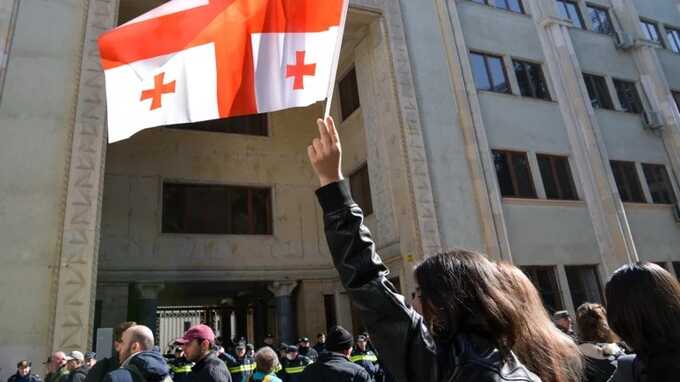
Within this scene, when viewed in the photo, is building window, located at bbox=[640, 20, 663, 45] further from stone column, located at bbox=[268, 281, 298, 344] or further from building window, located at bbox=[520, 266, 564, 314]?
stone column, located at bbox=[268, 281, 298, 344]

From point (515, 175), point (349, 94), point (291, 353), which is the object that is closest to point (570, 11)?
point (515, 175)

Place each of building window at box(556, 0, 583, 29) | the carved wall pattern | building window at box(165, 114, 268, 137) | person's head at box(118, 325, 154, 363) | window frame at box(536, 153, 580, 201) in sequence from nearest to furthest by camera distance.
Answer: person's head at box(118, 325, 154, 363)
the carved wall pattern
window frame at box(536, 153, 580, 201)
building window at box(165, 114, 268, 137)
building window at box(556, 0, 583, 29)

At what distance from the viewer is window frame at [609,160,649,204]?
1697 cm

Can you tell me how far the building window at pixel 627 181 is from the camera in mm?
17016

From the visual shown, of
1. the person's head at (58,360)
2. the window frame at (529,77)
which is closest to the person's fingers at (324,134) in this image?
the person's head at (58,360)

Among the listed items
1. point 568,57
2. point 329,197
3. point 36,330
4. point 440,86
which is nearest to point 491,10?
point 568,57

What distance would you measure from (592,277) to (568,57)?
7949 millimetres

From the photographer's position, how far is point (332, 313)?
1620 cm

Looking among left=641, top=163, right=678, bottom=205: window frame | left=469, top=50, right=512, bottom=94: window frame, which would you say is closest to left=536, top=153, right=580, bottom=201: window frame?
left=469, top=50, right=512, bottom=94: window frame

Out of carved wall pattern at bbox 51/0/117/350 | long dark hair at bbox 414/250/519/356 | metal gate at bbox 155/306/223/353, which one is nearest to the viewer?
long dark hair at bbox 414/250/519/356

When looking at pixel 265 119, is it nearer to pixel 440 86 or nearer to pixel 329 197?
pixel 440 86

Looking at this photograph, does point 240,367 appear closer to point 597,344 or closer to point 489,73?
point 597,344

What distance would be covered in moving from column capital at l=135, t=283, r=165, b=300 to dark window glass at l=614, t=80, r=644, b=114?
59.4 feet

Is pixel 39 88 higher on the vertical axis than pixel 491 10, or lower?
lower
